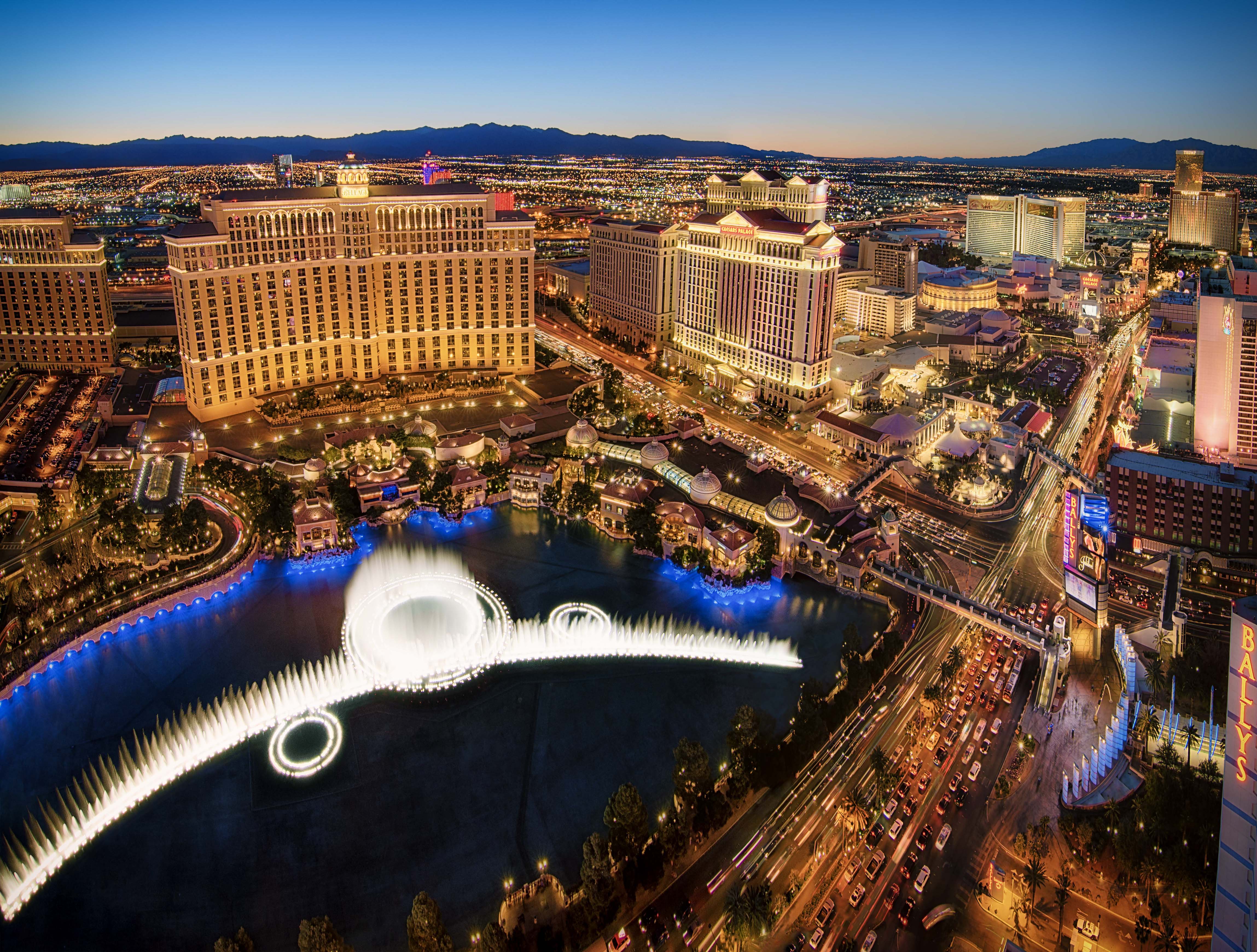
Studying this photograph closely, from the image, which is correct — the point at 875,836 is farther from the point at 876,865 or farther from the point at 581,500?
the point at 581,500

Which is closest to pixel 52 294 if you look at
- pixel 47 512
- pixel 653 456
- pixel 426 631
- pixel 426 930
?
pixel 47 512

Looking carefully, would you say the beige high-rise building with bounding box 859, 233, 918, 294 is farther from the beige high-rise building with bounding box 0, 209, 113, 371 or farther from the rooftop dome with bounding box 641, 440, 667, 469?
the beige high-rise building with bounding box 0, 209, 113, 371

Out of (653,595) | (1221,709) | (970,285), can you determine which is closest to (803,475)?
(653,595)

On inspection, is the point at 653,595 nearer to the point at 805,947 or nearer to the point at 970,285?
the point at 805,947

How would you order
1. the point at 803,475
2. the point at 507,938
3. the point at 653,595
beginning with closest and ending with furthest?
1. the point at 507,938
2. the point at 653,595
3. the point at 803,475

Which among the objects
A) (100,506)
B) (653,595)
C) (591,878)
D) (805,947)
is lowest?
(805,947)

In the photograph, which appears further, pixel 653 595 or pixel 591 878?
pixel 653 595

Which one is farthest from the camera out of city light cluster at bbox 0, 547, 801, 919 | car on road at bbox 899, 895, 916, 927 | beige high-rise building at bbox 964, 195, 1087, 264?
beige high-rise building at bbox 964, 195, 1087, 264

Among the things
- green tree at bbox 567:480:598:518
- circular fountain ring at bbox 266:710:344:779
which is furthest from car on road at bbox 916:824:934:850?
green tree at bbox 567:480:598:518
